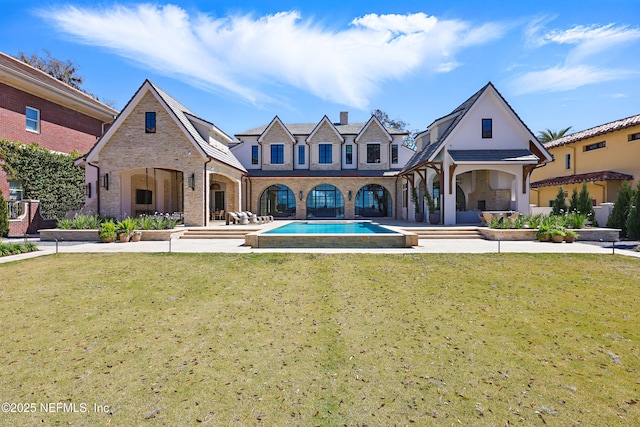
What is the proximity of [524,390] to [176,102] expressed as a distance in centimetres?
2351

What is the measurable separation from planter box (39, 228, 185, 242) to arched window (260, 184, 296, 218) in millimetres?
15094

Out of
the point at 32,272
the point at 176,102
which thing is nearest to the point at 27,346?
the point at 32,272

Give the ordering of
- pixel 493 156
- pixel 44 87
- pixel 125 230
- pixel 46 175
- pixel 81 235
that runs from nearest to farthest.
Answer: pixel 125 230
pixel 81 235
pixel 46 175
pixel 493 156
pixel 44 87

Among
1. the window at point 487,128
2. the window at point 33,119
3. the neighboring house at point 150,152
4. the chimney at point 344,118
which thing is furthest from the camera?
the chimney at point 344,118

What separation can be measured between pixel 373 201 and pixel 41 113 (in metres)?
25.6

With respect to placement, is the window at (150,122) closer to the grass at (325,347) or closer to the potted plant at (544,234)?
the grass at (325,347)

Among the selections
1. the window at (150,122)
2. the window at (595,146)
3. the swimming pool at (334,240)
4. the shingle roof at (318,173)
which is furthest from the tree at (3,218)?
the window at (595,146)

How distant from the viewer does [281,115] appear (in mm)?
29891

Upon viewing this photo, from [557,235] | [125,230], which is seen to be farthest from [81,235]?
[557,235]

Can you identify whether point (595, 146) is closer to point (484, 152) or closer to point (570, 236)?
point (484, 152)

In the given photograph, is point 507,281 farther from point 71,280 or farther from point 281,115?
point 281,115

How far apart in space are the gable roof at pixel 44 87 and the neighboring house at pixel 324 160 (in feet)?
36.1

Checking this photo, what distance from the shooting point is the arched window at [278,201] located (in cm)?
3028

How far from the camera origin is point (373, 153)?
98.0ft
